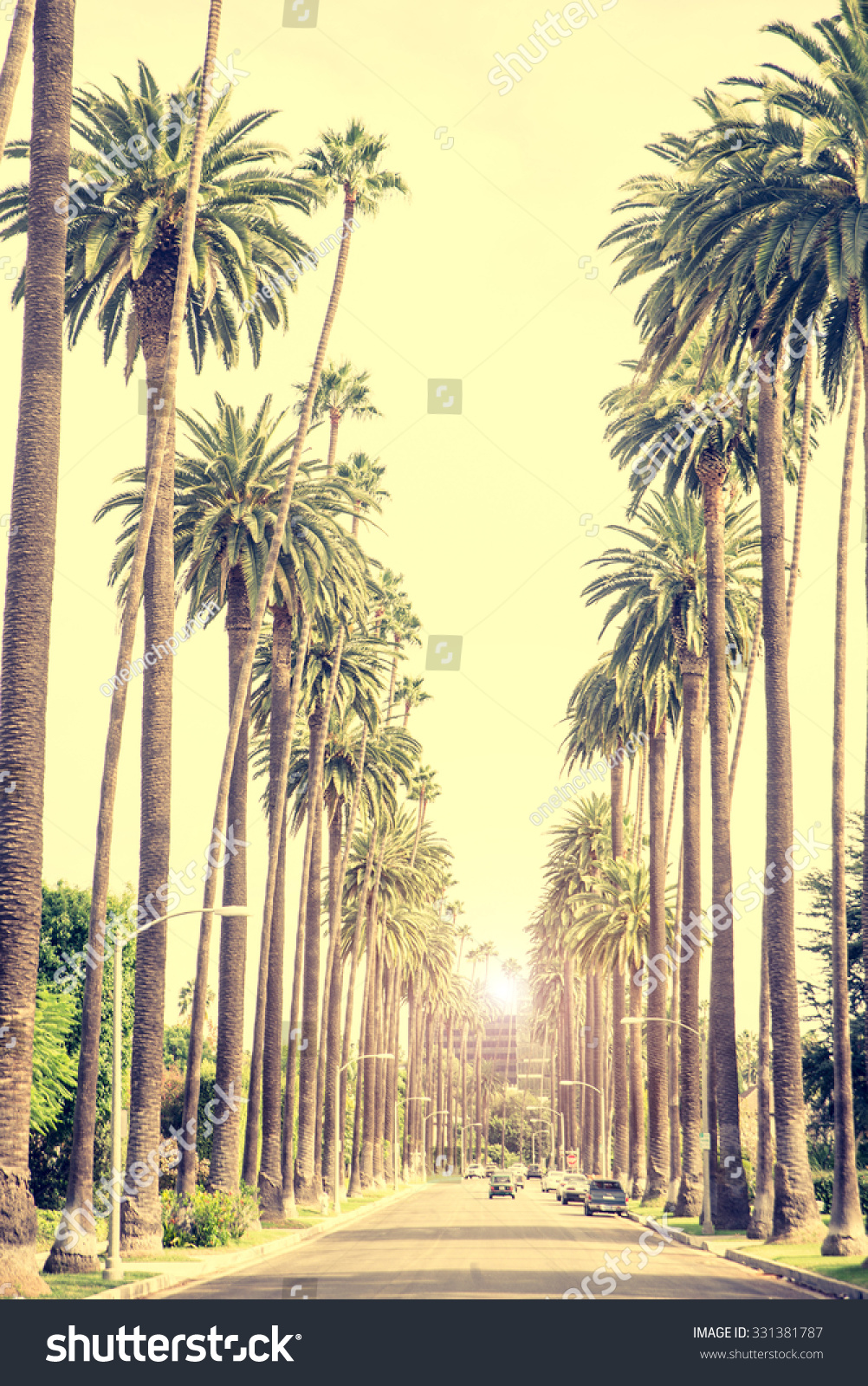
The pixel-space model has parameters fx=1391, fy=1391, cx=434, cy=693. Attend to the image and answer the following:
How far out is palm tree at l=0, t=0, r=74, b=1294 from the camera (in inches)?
819

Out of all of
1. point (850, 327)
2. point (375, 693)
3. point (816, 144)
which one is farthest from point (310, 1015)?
point (816, 144)

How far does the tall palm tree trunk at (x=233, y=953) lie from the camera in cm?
3666

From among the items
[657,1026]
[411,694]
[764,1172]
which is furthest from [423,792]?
[764,1172]

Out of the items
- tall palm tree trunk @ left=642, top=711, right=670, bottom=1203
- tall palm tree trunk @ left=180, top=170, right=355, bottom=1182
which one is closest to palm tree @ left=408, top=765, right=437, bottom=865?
tall palm tree trunk @ left=642, top=711, right=670, bottom=1203

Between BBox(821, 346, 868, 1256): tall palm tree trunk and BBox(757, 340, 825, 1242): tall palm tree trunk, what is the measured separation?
1.37 m

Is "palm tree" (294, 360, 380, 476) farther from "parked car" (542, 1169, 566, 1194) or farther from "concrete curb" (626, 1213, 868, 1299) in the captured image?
"parked car" (542, 1169, 566, 1194)

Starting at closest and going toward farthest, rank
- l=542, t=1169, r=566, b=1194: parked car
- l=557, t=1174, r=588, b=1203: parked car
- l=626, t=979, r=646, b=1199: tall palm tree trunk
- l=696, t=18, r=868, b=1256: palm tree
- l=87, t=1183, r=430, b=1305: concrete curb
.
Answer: l=87, t=1183, r=430, b=1305: concrete curb < l=696, t=18, r=868, b=1256: palm tree < l=557, t=1174, r=588, b=1203: parked car < l=626, t=979, r=646, b=1199: tall palm tree trunk < l=542, t=1169, r=566, b=1194: parked car

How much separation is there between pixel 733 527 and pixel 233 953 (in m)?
23.5

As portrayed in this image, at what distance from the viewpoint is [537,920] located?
386 feet

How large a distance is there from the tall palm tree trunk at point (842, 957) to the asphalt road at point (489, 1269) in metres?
2.01

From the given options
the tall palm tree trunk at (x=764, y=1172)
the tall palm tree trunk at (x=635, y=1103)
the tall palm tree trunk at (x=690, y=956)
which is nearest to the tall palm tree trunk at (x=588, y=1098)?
the tall palm tree trunk at (x=635, y=1103)

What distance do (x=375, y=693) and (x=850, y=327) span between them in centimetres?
2878

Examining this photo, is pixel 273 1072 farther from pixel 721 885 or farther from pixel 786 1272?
pixel 786 1272
